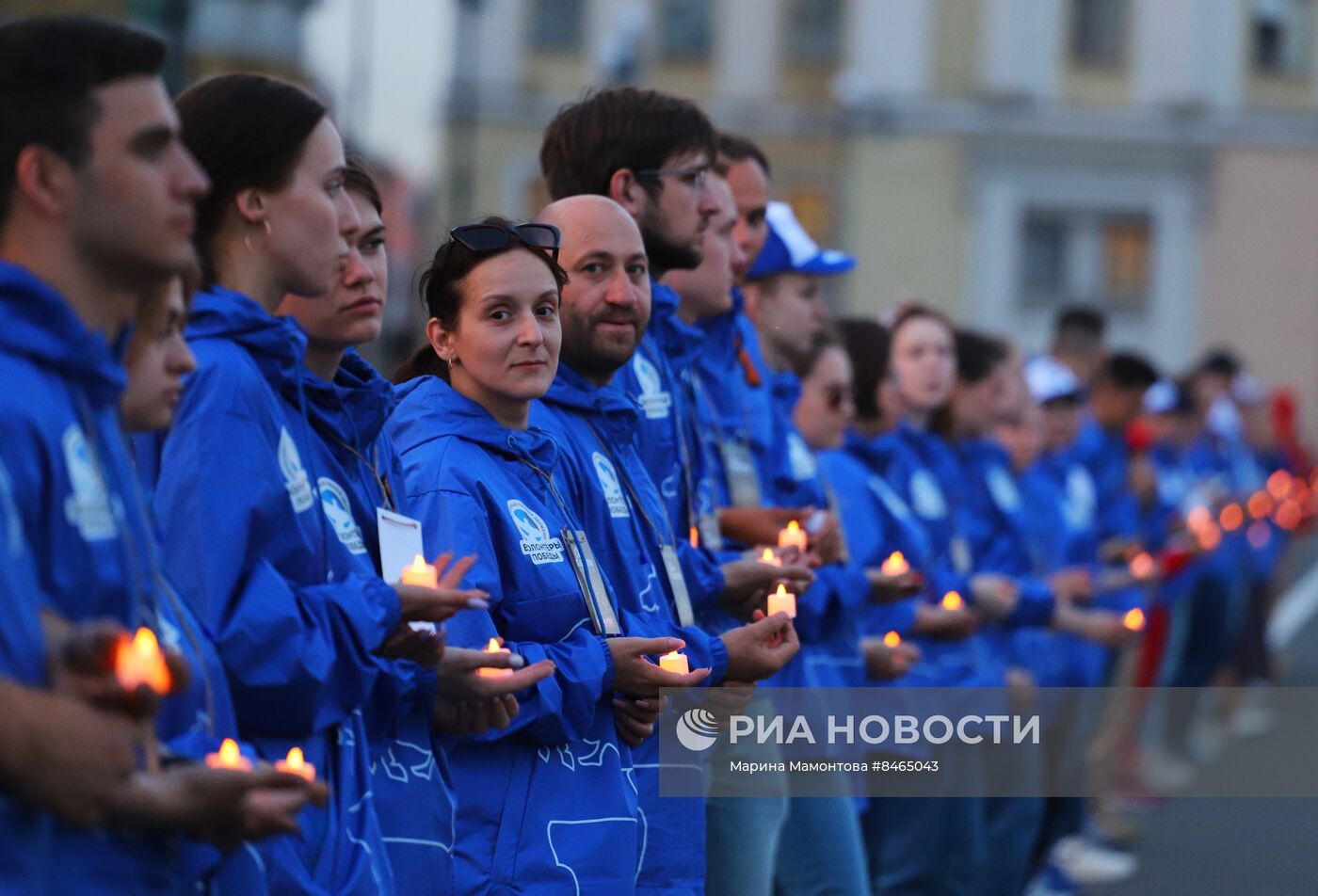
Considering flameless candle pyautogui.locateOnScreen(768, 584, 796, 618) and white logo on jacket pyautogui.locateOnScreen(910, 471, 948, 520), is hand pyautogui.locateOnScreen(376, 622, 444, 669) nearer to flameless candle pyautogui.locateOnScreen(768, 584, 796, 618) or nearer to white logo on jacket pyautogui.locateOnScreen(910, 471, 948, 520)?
flameless candle pyautogui.locateOnScreen(768, 584, 796, 618)

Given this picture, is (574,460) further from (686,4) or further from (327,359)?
(686,4)

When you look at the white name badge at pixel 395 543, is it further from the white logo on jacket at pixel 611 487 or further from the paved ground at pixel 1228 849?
the paved ground at pixel 1228 849

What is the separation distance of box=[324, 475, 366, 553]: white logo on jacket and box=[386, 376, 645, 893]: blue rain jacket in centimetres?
46

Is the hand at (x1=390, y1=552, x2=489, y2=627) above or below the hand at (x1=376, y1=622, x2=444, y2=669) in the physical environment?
above

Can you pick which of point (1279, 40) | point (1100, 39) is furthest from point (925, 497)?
point (1279, 40)

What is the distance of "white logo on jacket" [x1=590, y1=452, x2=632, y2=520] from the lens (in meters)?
5.11

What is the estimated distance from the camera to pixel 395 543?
414 cm

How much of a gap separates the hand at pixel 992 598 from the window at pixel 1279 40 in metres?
40.4

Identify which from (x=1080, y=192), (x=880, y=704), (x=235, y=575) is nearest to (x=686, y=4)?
(x=1080, y=192)

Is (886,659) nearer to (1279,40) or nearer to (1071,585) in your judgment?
(1071,585)

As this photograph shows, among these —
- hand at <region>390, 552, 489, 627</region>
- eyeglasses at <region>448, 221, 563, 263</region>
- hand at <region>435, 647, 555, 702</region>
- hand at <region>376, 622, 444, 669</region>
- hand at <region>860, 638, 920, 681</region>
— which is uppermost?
eyeglasses at <region>448, 221, 563, 263</region>

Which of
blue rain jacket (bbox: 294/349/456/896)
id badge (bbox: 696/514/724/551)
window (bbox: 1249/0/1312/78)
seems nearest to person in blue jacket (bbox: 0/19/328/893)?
blue rain jacket (bbox: 294/349/456/896)

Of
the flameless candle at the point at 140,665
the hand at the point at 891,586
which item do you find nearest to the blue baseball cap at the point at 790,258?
the hand at the point at 891,586

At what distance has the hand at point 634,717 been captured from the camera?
193 inches
